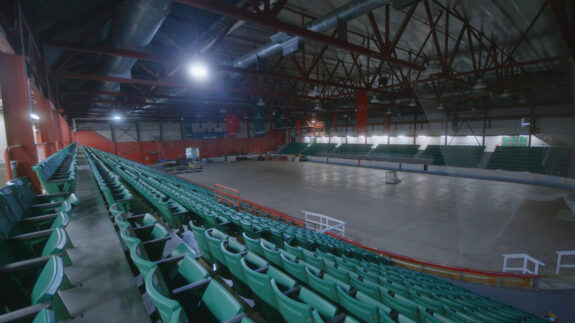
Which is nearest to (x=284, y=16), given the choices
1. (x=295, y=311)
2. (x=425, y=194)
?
(x=295, y=311)

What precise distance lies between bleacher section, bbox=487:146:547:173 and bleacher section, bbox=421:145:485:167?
1.29m

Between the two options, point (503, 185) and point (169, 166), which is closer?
point (503, 185)

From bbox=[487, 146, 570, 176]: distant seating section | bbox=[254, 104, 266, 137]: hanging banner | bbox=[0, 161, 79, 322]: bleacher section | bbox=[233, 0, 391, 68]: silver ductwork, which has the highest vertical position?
bbox=[233, 0, 391, 68]: silver ductwork

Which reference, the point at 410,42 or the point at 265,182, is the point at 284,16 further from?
the point at 265,182

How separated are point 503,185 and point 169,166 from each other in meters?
33.5

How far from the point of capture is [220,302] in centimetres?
157

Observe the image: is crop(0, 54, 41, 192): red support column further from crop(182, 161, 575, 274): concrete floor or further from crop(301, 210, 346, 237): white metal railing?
crop(182, 161, 575, 274): concrete floor

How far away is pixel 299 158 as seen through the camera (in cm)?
3378

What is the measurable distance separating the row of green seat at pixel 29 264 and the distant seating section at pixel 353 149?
3113 centimetres

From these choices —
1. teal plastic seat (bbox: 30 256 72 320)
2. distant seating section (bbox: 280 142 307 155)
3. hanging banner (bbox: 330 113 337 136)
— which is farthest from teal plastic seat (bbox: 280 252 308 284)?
distant seating section (bbox: 280 142 307 155)

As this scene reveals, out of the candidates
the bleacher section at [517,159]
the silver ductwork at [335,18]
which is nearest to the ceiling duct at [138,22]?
the silver ductwork at [335,18]

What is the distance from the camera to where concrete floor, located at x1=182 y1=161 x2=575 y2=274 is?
7.36 metres

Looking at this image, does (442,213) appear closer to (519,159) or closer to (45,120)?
(519,159)

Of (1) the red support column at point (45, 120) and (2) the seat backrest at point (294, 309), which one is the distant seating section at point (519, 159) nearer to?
(2) the seat backrest at point (294, 309)
